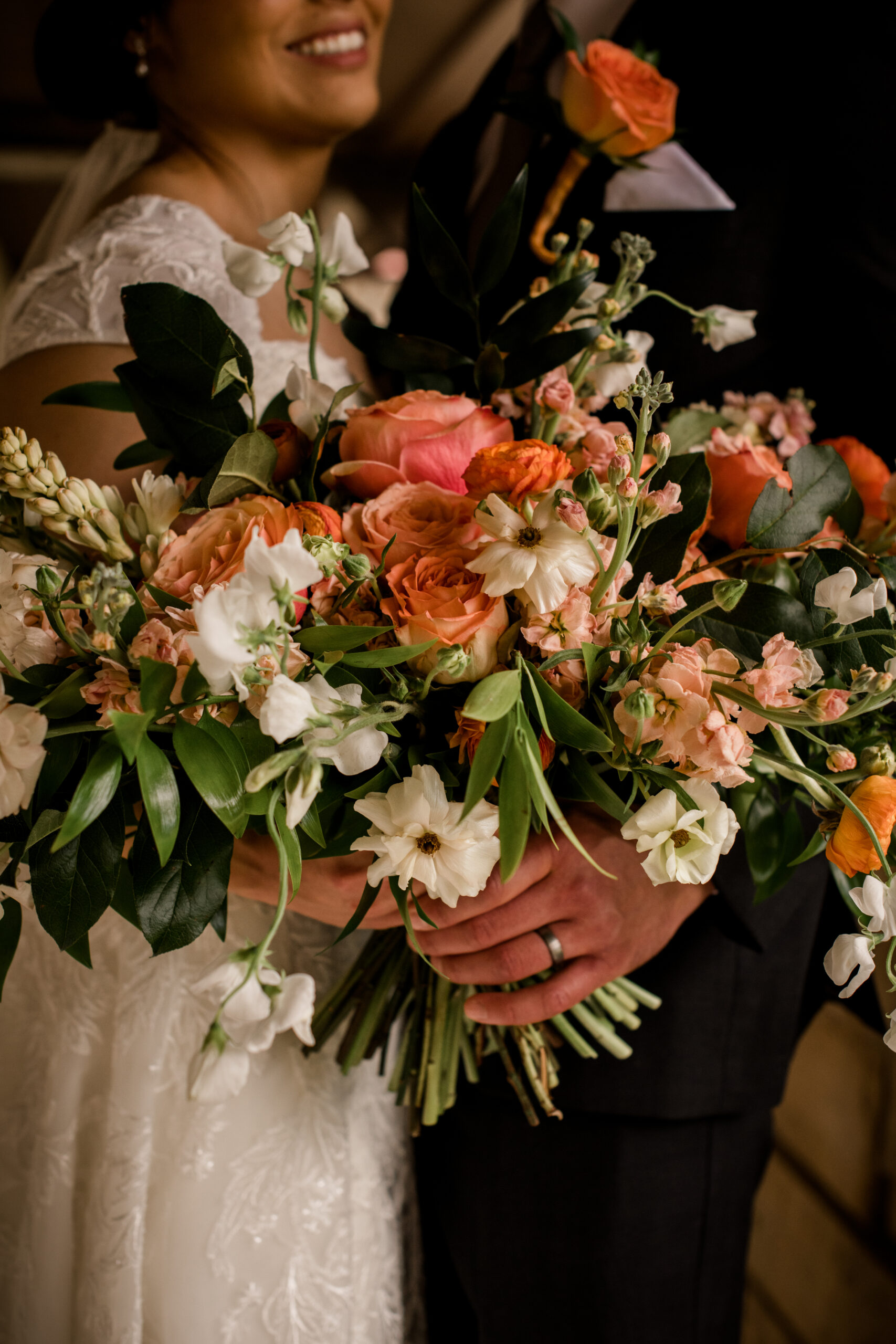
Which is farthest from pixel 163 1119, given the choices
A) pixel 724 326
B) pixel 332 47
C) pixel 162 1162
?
pixel 332 47

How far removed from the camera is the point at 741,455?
51cm

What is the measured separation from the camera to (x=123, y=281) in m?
0.73

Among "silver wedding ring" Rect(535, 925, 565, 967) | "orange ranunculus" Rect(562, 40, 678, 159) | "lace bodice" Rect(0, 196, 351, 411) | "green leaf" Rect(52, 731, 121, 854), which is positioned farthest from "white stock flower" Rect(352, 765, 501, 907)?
"orange ranunculus" Rect(562, 40, 678, 159)

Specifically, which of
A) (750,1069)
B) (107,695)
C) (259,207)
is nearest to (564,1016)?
(750,1069)

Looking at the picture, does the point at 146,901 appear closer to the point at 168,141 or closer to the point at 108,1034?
the point at 108,1034

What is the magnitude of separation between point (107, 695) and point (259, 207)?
0.75 m

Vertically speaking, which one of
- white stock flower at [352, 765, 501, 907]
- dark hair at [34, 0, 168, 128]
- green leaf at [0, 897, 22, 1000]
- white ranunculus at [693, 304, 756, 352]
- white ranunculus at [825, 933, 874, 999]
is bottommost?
green leaf at [0, 897, 22, 1000]

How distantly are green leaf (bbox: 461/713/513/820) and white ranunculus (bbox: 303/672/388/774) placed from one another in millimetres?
52

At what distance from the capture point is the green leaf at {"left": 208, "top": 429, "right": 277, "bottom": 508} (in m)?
0.44

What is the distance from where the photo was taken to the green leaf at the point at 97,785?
35 cm

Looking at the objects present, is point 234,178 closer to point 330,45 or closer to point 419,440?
point 330,45

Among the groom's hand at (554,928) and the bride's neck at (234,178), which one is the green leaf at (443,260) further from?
the bride's neck at (234,178)

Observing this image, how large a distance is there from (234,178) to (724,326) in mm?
593

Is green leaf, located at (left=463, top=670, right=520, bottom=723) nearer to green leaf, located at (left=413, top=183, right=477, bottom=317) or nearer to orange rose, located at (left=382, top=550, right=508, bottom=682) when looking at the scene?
orange rose, located at (left=382, top=550, right=508, bottom=682)
